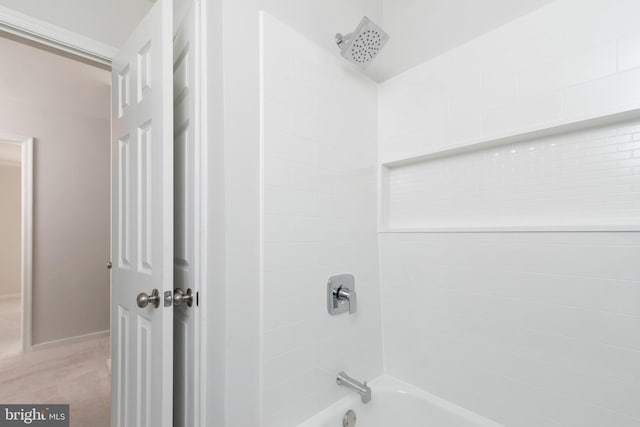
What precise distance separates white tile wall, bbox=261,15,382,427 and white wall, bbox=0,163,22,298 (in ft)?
21.3

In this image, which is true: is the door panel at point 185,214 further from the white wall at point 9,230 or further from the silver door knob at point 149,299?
the white wall at point 9,230

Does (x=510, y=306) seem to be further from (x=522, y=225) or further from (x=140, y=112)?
(x=140, y=112)

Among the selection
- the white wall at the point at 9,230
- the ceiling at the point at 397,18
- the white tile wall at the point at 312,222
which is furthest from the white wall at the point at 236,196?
the white wall at the point at 9,230

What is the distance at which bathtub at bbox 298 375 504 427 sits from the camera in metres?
1.21

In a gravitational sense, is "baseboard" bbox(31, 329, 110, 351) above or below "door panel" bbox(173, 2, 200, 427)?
below

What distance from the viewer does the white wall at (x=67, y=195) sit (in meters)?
2.81

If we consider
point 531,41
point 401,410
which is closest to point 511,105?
point 531,41

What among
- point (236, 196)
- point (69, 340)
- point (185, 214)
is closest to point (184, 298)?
point (185, 214)

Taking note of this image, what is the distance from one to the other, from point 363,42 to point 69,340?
12.9 feet

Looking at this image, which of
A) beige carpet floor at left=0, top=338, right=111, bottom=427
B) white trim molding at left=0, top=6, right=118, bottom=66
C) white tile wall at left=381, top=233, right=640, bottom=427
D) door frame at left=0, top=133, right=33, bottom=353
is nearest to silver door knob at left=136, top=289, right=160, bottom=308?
white tile wall at left=381, top=233, right=640, bottom=427

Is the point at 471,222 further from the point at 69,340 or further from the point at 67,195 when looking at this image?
the point at 69,340

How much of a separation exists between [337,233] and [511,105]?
86 cm

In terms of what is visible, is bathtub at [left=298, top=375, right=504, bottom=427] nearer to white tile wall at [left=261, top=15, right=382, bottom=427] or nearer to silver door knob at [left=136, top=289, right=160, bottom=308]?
white tile wall at [left=261, top=15, right=382, bottom=427]

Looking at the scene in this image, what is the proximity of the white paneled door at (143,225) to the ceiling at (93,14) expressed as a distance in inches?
7.3
